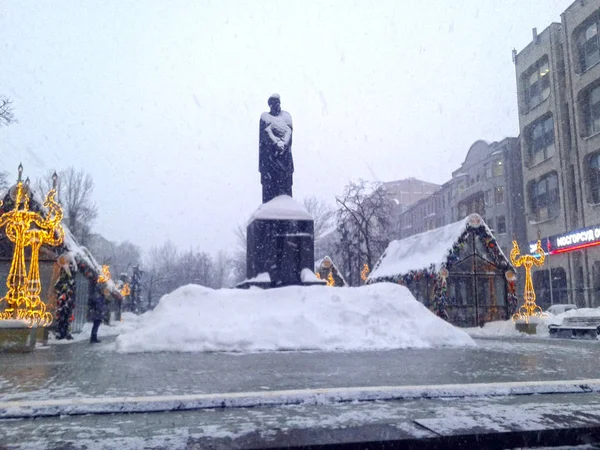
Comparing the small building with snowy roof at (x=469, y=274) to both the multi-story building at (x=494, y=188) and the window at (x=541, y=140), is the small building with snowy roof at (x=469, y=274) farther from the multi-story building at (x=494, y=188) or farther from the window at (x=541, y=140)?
the multi-story building at (x=494, y=188)

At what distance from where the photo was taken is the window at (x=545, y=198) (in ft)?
121

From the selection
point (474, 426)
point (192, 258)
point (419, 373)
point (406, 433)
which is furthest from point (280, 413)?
point (192, 258)

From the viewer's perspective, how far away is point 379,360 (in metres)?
9.60

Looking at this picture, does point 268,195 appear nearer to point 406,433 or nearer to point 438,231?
point 406,433

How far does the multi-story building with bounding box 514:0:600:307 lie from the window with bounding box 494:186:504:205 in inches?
271

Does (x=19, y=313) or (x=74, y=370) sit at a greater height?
(x=19, y=313)

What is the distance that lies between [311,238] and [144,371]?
7386mm

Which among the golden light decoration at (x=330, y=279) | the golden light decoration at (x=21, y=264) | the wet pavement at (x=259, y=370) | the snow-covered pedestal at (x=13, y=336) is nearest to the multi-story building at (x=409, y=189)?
the golden light decoration at (x=330, y=279)

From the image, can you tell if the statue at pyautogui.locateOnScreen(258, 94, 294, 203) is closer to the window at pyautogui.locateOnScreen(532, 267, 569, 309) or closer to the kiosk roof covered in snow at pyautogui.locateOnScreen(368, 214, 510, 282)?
the kiosk roof covered in snow at pyautogui.locateOnScreen(368, 214, 510, 282)

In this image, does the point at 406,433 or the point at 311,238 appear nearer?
the point at 406,433

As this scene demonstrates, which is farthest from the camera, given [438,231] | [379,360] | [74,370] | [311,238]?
[438,231]

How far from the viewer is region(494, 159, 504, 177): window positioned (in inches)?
1866

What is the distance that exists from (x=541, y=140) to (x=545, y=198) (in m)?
4.21

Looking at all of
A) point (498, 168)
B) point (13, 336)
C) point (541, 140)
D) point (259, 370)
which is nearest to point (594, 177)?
point (541, 140)
